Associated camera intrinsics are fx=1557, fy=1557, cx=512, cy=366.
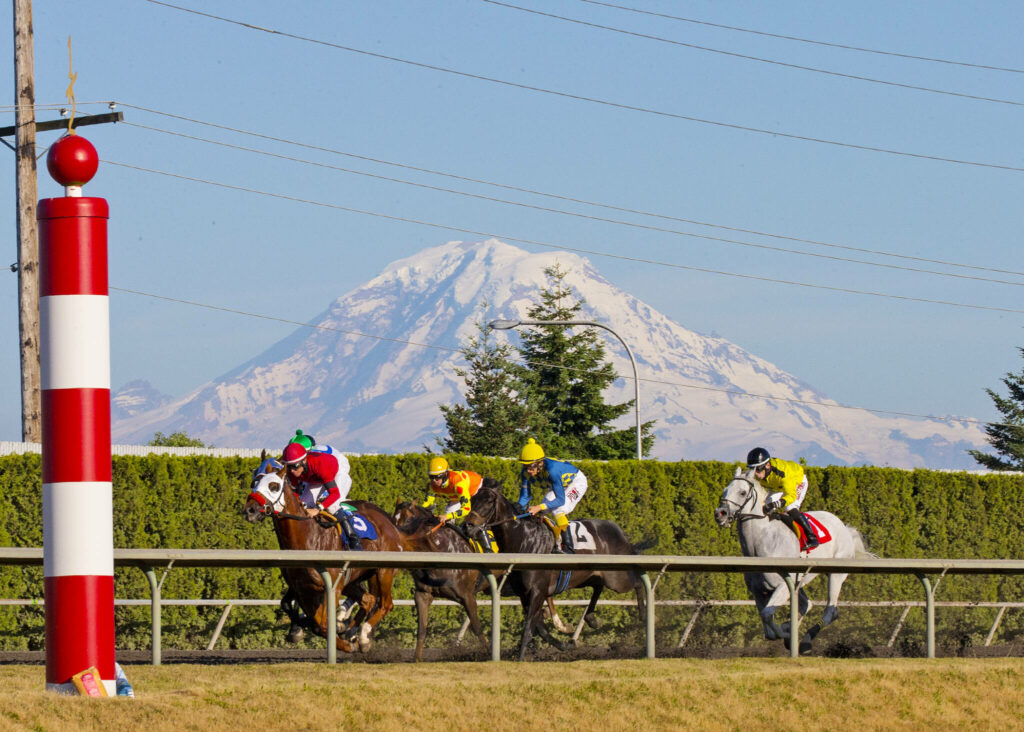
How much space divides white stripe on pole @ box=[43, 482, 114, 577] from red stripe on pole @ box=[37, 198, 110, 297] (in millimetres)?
769

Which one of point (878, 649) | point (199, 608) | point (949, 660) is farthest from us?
point (199, 608)

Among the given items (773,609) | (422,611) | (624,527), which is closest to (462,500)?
(422,611)

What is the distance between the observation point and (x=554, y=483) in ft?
45.6

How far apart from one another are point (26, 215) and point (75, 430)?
38.2ft

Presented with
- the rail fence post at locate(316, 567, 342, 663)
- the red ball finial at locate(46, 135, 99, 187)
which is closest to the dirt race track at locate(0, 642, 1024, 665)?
the rail fence post at locate(316, 567, 342, 663)

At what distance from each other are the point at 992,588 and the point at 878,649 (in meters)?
5.54

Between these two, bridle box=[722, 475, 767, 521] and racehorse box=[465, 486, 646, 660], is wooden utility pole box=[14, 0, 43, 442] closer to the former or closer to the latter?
racehorse box=[465, 486, 646, 660]

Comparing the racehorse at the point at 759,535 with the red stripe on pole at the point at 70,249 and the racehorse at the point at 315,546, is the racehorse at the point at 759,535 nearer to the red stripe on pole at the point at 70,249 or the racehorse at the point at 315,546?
the racehorse at the point at 315,546

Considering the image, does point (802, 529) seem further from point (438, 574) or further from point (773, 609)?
point (438, 574)

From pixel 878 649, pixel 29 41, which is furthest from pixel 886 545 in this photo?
pixel 29 41

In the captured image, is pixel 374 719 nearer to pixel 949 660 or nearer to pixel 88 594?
pixel 88 594

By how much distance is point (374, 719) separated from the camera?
675cm

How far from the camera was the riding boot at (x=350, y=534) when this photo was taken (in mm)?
11992

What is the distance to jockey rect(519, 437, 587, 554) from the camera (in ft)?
45.3
